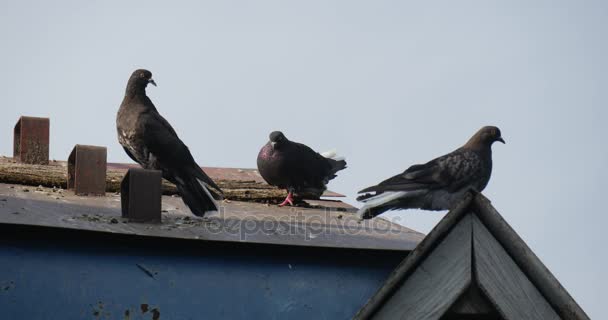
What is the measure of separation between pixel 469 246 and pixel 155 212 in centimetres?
232

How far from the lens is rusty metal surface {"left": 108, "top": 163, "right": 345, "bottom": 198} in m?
7.24

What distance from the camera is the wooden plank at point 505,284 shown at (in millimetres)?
2537

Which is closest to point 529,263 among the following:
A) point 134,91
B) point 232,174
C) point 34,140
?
point 34,140

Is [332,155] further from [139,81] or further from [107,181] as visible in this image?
[107,181]

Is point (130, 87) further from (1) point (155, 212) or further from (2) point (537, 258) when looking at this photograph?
(2) point (537, 258)

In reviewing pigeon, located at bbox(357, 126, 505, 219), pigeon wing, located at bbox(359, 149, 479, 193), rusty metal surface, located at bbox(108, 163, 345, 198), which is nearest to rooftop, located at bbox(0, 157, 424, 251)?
rusty metal surface, located at bbox(108, 163, 345, 198)

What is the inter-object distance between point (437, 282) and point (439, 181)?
210 inches

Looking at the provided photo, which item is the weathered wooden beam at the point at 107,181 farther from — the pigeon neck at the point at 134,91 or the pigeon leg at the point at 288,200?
the pigeon neck at the point at 134,91

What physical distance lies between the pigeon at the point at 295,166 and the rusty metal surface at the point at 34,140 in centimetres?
170

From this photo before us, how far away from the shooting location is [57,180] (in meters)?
5.77

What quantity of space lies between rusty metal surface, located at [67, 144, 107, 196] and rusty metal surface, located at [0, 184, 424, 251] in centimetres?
8

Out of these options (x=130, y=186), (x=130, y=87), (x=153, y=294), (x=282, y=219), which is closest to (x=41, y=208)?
(x=130, y=186)

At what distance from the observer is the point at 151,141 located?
284 inches

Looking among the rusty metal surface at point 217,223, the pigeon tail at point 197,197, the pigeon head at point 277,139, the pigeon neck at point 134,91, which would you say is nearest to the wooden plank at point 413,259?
the rusty metal surface at point 217,223
